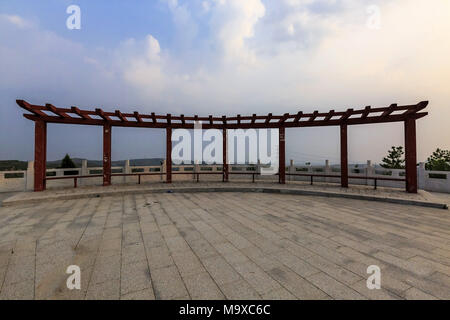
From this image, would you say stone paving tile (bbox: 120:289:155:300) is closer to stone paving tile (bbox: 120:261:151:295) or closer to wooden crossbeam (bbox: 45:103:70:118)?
stone paving tile (bbox: 120:261:151:295)

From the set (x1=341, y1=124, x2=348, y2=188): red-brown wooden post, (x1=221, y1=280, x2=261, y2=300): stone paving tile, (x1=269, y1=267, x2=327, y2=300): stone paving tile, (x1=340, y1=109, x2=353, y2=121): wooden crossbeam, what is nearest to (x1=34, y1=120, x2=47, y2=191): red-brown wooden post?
(x1=221, y1=280, x2=261, y2=300): stone paving tile

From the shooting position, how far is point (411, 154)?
25.1 feet

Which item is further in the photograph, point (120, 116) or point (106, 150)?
point (106, 150)

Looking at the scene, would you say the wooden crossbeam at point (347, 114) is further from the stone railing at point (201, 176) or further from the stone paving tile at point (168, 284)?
the stone paving tile at point (168, 284)

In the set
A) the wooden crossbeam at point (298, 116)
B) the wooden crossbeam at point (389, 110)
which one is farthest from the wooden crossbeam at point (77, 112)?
the wooden crossbeam at point (389, 110)

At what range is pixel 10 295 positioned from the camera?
1979 millimetres

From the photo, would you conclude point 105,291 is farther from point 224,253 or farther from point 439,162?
point 439,162

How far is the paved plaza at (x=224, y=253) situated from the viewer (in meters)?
2.08

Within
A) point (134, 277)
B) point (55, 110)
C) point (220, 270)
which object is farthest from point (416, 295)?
point (55, 110)

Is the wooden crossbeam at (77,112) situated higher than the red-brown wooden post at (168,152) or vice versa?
the wooden crossbeam at (77,112)

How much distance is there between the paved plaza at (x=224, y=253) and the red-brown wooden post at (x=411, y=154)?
271 cm

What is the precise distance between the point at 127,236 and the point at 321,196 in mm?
7175

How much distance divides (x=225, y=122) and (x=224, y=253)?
27.4ft

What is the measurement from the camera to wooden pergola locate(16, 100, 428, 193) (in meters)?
7.55
